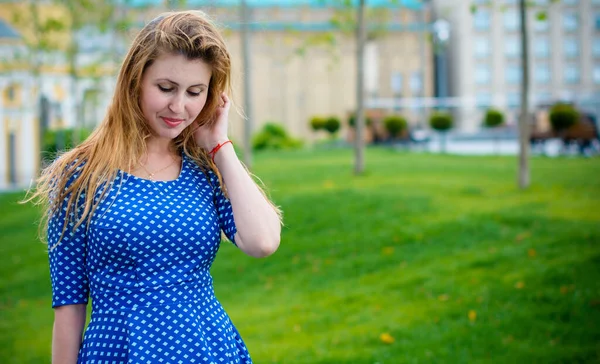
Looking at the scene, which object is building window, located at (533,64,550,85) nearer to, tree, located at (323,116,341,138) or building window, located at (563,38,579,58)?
building window, located at (563,38,579,58)

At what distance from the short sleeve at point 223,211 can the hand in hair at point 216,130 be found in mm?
95

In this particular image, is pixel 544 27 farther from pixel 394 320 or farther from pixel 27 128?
pixel 394 320

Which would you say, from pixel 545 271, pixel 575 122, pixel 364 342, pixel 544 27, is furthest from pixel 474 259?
pixel 544 27

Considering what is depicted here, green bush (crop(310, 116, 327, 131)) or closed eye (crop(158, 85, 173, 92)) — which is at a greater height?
closed eye (crop(158, 85, 173, 92))

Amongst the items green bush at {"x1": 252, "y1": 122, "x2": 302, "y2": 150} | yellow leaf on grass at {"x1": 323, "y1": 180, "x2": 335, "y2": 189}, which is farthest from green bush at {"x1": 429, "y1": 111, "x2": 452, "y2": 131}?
yellow leaf on grass at {"x1": 323, "y1": 180, "x2": 335, "y2": 189}

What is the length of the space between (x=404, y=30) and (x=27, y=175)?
2381 centimetres

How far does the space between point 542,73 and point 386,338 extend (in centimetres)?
5751

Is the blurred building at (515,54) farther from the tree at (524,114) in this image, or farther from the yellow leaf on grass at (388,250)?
the yellow leaf on grass at (388,250)

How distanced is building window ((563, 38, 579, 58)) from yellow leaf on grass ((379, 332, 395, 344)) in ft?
188

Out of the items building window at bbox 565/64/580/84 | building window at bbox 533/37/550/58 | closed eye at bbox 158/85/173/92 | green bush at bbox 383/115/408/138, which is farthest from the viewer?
building window at bbox 533/37/550/58

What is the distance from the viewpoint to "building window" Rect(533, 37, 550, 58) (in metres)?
60.3

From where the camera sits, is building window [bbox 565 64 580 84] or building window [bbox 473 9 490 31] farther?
building window [bbox 473 9 490 31]

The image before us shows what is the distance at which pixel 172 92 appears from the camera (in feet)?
7.62

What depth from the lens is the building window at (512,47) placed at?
62406 mm
